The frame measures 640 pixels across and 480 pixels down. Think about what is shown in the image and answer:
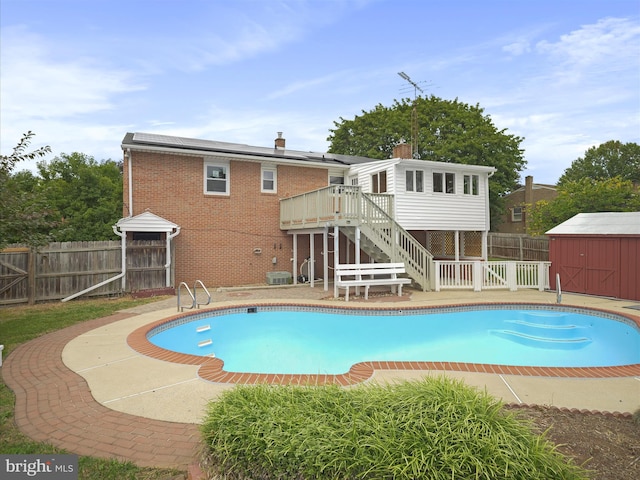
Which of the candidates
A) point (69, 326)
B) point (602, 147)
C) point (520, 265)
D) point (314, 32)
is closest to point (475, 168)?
point (520, 265)

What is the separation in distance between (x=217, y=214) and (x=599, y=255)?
45.9ft

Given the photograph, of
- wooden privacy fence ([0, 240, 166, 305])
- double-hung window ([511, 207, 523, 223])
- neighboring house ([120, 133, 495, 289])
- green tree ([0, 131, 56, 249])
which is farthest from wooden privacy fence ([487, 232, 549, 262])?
green tree ([0, 131, 56, 249])

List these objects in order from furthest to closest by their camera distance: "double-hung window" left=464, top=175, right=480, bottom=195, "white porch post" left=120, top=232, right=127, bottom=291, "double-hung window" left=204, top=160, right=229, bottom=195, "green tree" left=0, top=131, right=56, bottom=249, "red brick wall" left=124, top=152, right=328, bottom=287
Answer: "double-hung window" left=464, top=175, right=480, bottom=195 < "double-hung window" left=204, top=160, right=229, bottom=195 < "red brick wall" left=124, top=152, right=328, bottom=287 < "white porch post" left=120, top=232, right=127, bottom=291 < "green tree" left=0, top=131, right=56, bottom=249

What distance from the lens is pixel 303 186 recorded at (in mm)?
17281

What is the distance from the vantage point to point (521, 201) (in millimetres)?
34656

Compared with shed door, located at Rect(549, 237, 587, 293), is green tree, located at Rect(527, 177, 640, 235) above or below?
above

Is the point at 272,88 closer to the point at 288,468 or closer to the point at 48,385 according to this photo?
the point at 48,385

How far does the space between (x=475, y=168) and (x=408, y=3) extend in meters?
8.35

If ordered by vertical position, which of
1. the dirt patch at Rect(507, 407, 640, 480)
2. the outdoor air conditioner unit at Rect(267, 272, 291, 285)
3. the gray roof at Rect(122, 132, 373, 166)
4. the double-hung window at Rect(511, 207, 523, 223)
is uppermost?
the gray roof at Rect(122, 132, 373, 166)

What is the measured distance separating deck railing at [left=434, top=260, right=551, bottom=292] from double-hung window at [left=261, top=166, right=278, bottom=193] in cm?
774

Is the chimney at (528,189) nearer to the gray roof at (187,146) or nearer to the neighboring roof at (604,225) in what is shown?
the neighboring roof at (604,225)

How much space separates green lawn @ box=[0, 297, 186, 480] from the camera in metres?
2.96

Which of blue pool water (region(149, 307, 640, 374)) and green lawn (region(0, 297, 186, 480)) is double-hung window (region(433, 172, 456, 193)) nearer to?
blue pool water (region(149, 307, 640, 374))

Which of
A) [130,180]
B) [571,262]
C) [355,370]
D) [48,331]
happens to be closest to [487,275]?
[571,262]
